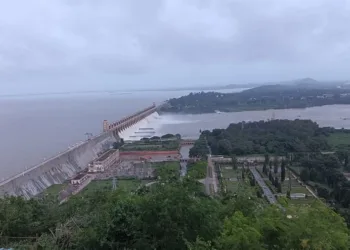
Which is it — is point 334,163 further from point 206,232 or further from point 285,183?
point 206,232

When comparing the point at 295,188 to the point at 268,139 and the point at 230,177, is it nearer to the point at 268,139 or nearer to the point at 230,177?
the point at 230,177

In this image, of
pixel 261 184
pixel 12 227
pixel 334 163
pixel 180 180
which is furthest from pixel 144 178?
pixel 180 180

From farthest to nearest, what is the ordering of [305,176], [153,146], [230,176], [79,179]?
[153,146] < [230,176] < [79,179] < [305,176]

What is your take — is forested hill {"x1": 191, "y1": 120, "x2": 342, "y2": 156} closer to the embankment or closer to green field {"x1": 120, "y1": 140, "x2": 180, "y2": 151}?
green field {"x1": 120, "y1": 140, "x2": 180, "y2": 151}

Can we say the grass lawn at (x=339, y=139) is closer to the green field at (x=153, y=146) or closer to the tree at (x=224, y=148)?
the tree at (x=224, y=148)

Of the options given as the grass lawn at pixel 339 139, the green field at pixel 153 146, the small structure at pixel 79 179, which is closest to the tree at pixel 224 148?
the green field at pixel 153 146

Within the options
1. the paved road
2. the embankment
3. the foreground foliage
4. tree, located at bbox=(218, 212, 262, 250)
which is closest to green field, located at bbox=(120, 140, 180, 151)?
the embankment

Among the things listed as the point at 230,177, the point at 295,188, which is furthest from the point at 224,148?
the point at 295,188
